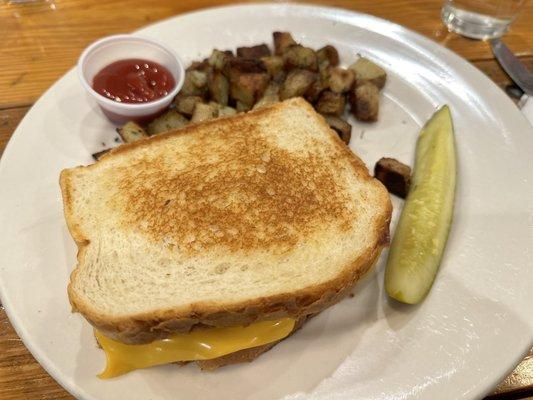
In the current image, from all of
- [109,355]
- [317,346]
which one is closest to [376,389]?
[317,346]

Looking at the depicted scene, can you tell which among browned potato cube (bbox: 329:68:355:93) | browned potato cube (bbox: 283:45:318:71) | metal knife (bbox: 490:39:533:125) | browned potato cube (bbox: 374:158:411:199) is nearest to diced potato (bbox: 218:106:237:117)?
browned potato cube (bbox: 283:45:318:71)

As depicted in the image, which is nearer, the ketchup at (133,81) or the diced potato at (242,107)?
the ketchup at (133,81)

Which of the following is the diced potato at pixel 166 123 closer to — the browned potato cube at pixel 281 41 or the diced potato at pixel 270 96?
the diced potato at pixel 270 96

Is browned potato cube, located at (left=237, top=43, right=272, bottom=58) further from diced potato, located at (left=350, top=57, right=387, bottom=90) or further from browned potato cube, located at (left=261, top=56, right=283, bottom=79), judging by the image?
diced potato, located at (left=350, top=57, right=387, bottom=90)

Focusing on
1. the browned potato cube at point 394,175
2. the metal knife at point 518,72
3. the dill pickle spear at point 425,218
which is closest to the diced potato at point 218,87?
the browned potato cube at point 394,175

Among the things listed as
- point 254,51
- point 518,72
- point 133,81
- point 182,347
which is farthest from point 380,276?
point 518,72

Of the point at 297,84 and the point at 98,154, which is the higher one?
the point at 297,84

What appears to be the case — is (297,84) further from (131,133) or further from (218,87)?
(131,133)
